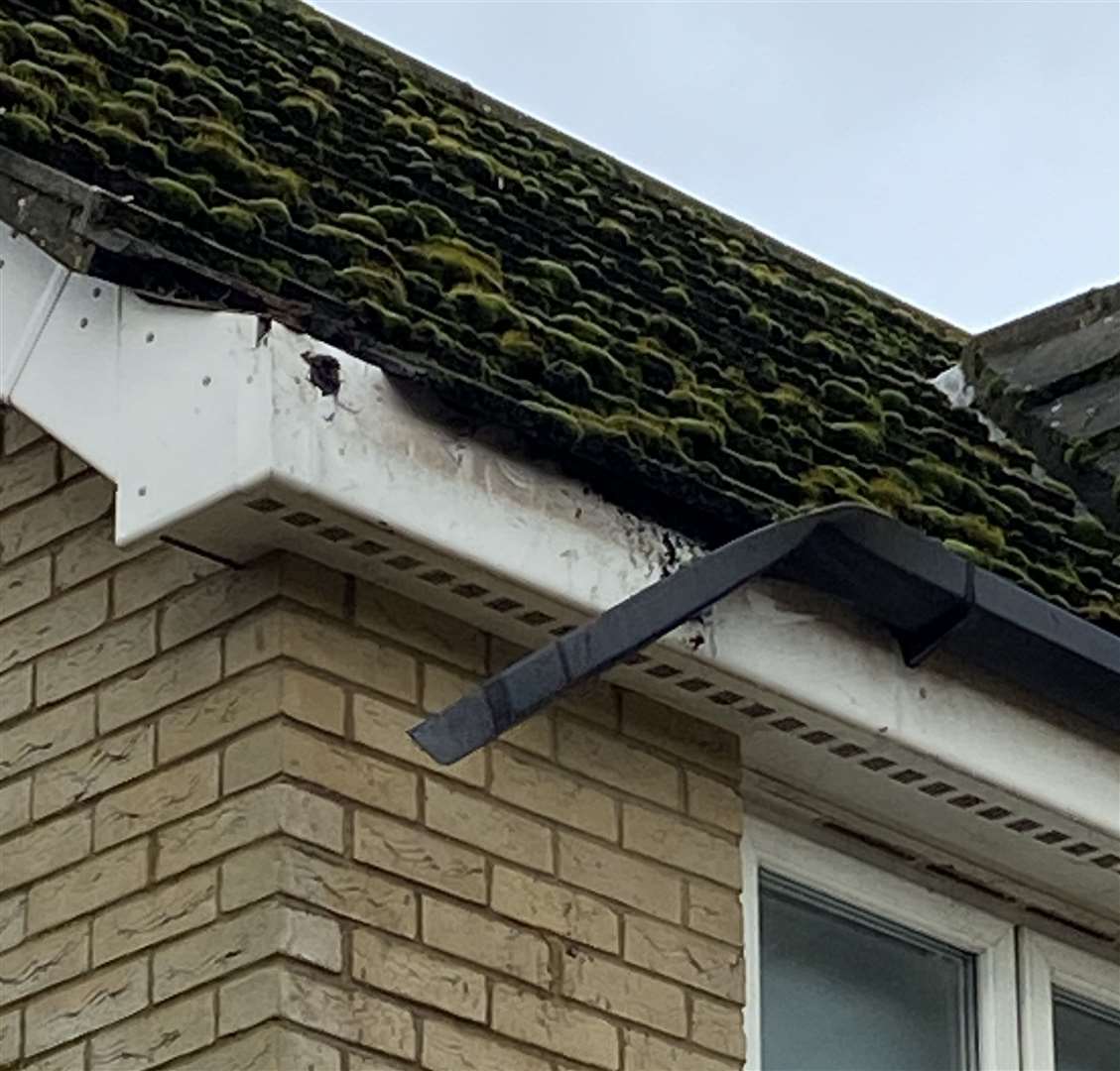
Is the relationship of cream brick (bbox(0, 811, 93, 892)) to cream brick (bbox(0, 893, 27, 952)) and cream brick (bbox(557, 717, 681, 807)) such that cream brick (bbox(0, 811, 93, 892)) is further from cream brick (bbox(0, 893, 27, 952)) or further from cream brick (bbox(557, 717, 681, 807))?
cream brick (bbox(557, 717, 681, 807))

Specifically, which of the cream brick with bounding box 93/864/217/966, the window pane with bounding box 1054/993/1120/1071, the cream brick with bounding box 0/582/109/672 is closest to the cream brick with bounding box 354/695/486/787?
the cream brick with bounding box 93/864/217/966

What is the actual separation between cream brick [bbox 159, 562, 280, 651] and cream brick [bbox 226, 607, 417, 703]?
1.3 inches

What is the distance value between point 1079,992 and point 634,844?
1151 millimetres

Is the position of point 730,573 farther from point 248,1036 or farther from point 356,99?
point 356,99

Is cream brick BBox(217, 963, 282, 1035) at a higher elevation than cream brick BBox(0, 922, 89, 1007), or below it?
below

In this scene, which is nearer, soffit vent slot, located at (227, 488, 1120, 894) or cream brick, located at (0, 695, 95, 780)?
soffit vent slot, located at (227, 488, 1120, 894)

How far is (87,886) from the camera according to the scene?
5.03 m

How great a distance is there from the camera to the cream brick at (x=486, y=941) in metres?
4.89

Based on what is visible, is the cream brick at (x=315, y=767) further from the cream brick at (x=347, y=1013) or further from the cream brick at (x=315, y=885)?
the cream brick at (x=347, y=1013)

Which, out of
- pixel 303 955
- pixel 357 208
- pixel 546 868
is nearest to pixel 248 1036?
pixel 303 955

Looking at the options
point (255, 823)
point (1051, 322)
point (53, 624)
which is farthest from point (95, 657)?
point (1051, 322)

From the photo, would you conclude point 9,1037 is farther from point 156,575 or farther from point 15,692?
point 156,575

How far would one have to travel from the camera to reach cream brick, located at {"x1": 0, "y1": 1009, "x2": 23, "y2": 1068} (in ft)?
16.5

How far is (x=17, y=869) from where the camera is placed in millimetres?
5160
